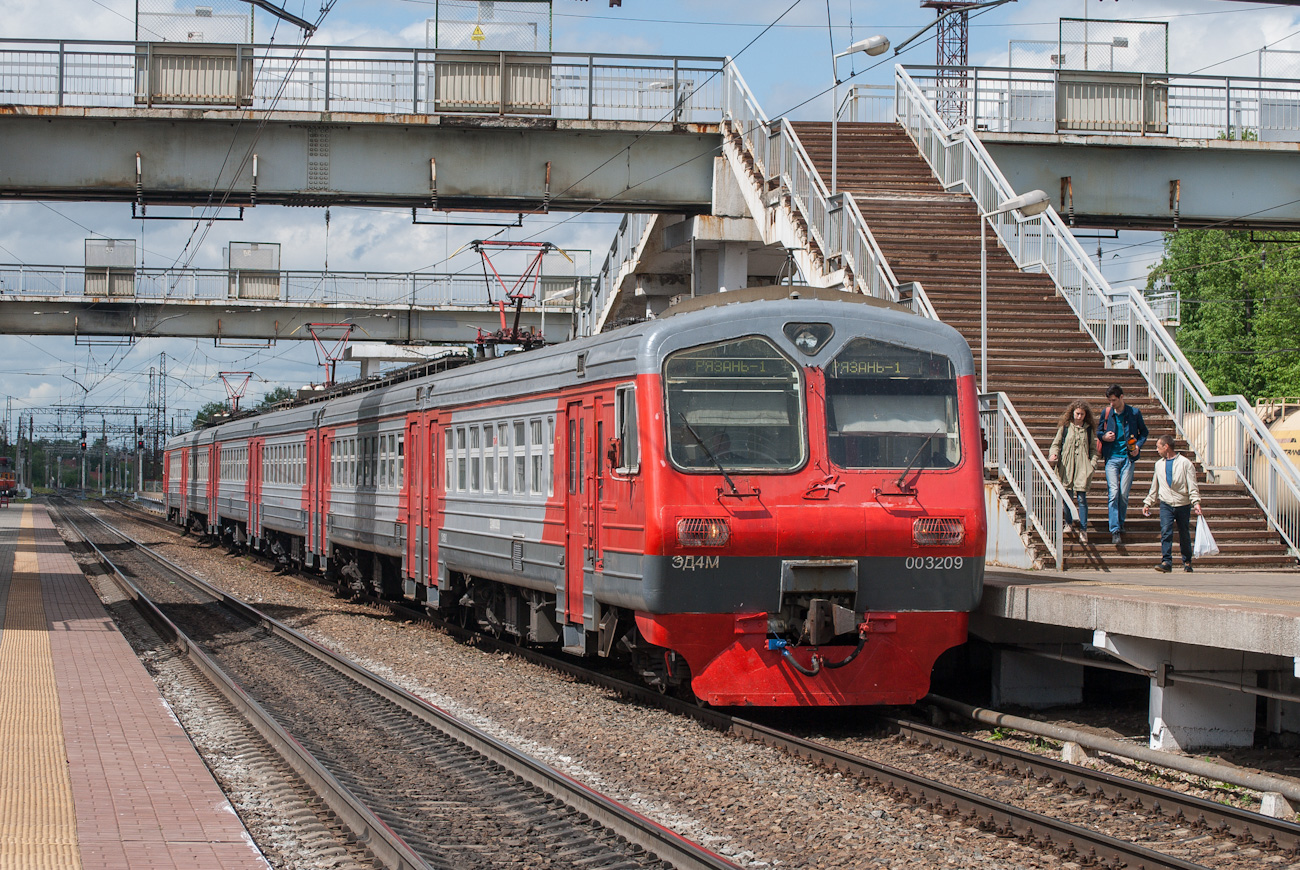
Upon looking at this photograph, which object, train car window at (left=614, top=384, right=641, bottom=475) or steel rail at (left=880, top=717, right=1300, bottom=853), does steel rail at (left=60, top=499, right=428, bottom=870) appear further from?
steel rail at (left=880, top=717, right=1300, bottom=853)

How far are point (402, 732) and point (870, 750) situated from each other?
11.7 ft

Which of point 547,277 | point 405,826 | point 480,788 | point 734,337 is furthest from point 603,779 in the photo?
point 547,277

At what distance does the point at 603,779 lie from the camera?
9.02 m

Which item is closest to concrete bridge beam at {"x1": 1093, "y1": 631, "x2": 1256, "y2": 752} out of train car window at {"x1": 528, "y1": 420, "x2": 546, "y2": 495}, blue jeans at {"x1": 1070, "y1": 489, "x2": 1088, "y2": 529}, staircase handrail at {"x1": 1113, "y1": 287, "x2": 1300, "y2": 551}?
blue jeans at {"x1": 1070, "y1": 489, "x2": 1088, "y2": 529}

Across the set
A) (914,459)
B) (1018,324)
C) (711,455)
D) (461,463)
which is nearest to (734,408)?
(711,455)

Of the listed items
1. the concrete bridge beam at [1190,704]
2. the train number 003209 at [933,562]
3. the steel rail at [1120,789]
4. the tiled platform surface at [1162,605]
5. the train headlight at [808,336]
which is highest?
the train headlight at [808,336]

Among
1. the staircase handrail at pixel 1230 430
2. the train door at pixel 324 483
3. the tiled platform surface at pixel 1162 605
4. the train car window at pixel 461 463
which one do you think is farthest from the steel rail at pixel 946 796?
the train door at pixel 324 483

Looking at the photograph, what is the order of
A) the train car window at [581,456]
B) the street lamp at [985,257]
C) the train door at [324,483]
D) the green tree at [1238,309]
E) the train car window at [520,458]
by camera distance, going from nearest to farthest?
the train car window at [581,456] < the train car window at [520,458] < the street lamp at [985,257] < the train door at [324,483] < the green tree at [1238,309]

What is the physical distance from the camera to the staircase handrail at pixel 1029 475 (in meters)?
13.6

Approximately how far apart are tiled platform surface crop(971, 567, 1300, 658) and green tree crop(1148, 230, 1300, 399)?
3587cm

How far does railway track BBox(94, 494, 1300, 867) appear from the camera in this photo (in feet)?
23.1

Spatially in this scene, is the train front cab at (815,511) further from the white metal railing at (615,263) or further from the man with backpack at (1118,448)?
the white metal railing at (615,263)

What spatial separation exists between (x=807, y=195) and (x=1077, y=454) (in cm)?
917

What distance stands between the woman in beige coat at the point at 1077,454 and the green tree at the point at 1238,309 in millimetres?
34387
